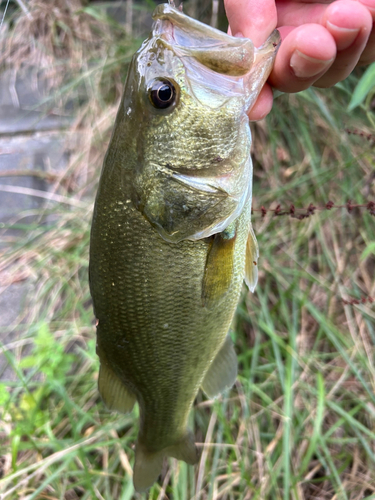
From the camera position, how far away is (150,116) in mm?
831

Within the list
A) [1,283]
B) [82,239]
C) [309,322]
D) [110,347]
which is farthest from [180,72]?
[1,283]

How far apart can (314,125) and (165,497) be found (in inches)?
Answer: 81.2

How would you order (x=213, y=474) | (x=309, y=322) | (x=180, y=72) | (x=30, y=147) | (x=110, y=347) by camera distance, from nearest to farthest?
1. (x=180, y=72)
2. (x=110, y=347)
3. (x=213, y=474)
4. (x=309, y=322)
5. (x=30, y=147)

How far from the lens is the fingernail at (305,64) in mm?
823

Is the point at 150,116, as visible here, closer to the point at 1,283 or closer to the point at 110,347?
the point at 110,347

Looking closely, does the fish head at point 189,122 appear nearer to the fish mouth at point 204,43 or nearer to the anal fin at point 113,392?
the fish mouth at point 204,43

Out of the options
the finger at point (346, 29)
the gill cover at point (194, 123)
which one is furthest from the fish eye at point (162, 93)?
the finger at point (346, 29)

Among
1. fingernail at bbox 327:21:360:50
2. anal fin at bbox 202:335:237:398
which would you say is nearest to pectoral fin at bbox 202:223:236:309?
anal fin at bbox 202:335:237:398

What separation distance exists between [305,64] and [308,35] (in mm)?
60

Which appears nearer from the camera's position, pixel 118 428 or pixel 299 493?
pixel 299 493

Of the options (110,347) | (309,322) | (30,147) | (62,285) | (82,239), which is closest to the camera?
(110,347)

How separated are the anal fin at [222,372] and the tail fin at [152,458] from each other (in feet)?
0.64

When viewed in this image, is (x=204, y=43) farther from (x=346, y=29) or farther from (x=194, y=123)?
(x=346, y=29)

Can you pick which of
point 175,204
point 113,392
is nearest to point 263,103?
point 175,204
